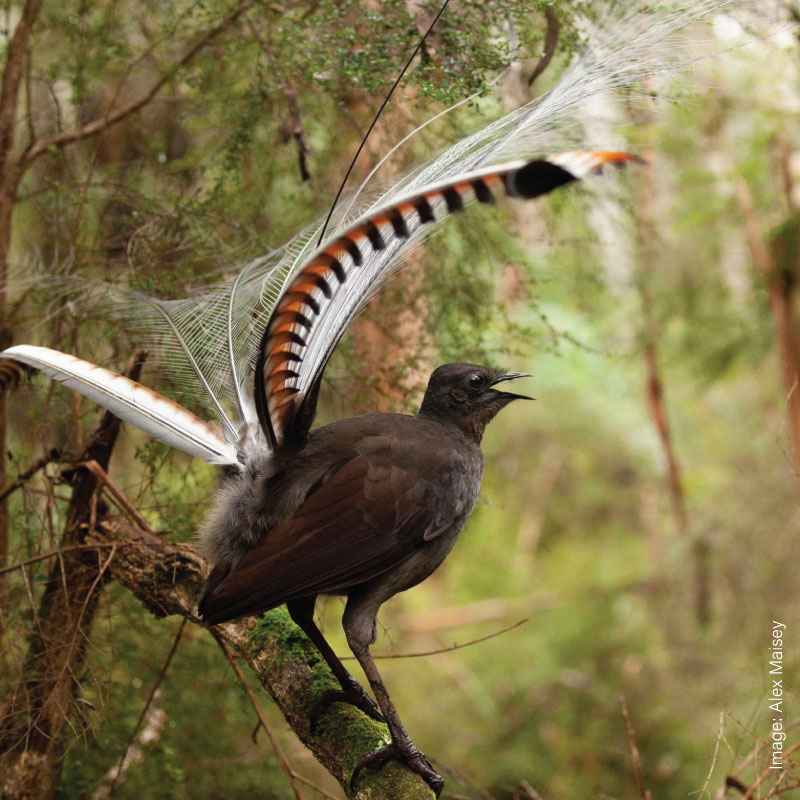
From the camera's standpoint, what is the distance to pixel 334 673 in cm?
270

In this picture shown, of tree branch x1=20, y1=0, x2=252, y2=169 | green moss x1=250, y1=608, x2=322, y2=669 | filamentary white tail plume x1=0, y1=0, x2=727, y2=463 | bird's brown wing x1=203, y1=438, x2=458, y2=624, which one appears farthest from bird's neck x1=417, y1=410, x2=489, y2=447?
tree branch x1=20, y1=0, x2=252, y2=169

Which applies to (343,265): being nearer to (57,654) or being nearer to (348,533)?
(348,533)

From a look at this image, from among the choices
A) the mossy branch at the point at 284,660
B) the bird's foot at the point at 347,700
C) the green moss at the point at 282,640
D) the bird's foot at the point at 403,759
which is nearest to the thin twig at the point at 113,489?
the mossy branch at the point at 284,660

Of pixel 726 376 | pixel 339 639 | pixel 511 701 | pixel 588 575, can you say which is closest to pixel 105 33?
pixel 726 376

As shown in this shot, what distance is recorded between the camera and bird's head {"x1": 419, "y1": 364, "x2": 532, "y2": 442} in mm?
2904

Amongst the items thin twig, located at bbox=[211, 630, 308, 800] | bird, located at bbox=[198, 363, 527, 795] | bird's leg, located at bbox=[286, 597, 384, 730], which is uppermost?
bird, located at bbox=[198, 363, 527, 795]

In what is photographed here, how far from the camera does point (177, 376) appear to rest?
9.87 feet

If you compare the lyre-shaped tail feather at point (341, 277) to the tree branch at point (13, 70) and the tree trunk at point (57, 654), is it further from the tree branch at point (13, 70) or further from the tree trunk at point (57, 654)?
the tree branch at point (13, 70)

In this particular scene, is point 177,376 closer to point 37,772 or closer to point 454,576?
point 37,772

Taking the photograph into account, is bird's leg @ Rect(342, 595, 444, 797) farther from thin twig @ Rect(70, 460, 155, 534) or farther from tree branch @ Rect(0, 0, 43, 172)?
tree branch @ Rect(0, 0, 43, 172)

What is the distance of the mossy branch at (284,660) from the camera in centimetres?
238

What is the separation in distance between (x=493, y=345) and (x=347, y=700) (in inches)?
119

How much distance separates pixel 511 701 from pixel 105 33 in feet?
22.7

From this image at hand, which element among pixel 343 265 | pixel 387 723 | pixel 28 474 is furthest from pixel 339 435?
pixel 28 474
